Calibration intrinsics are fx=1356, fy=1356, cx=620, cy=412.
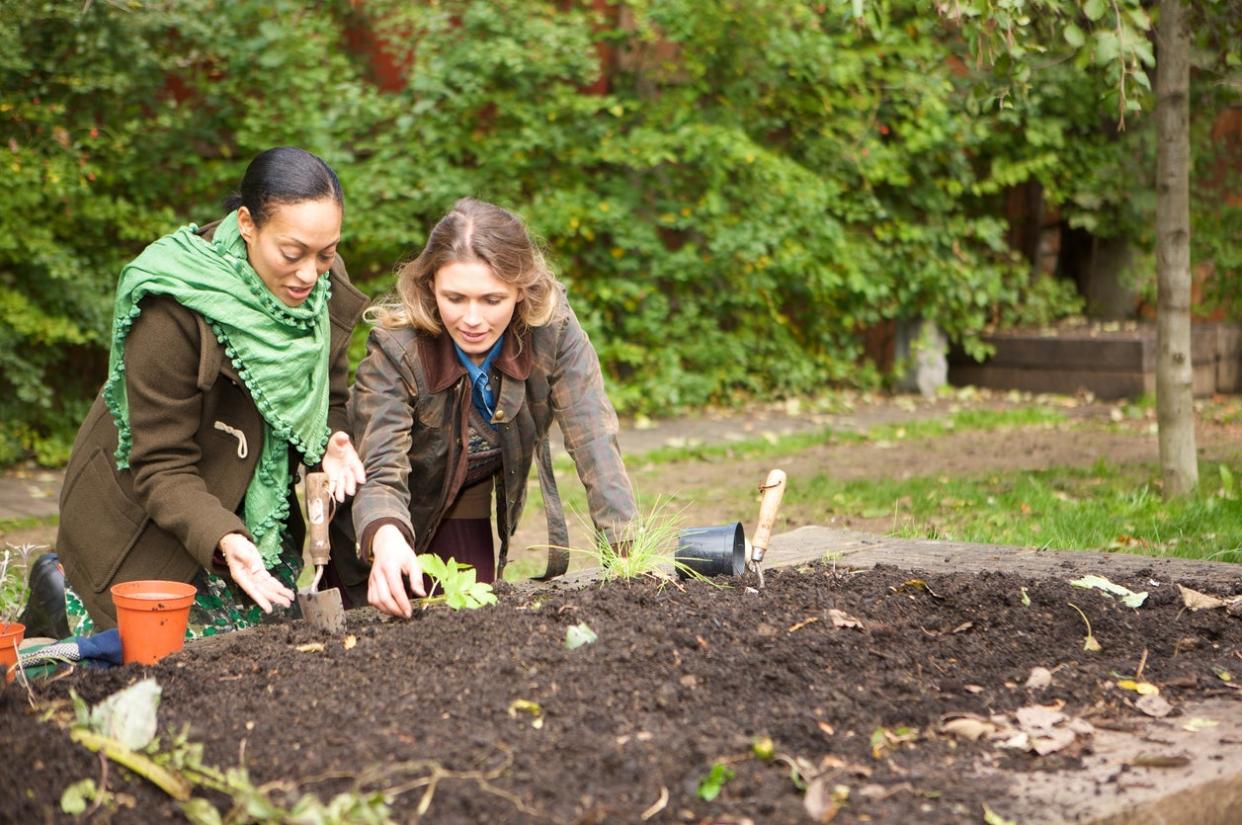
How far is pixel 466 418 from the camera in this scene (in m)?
3.61

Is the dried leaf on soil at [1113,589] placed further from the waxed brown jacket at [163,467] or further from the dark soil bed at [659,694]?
the waxed brown jacket at [163,467]

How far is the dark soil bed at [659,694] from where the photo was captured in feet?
6.71

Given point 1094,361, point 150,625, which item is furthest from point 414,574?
point 1094,361

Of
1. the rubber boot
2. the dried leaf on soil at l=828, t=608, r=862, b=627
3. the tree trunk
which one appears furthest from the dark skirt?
Result: the tree trunk

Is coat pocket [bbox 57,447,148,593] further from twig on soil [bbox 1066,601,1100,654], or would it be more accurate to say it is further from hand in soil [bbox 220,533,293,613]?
twig on soil [bbox 1066,601,1100,654]

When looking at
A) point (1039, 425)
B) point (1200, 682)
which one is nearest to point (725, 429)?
point (1039, 425)

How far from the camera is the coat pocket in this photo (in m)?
3.47

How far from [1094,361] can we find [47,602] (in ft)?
27.8

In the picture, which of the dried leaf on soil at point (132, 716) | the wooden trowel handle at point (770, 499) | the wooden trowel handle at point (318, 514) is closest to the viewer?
the dried leaf on soil at point (132, 716)

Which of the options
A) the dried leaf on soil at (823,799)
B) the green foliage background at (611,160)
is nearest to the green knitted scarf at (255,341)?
the dried leaf on soil at (823,799)

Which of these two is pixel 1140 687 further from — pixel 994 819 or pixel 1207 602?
pixel 994 819

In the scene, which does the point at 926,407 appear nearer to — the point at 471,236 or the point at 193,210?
the point at 193,210

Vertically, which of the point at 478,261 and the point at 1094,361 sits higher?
the point at 478,261

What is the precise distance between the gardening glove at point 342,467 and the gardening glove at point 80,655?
68 centimetres
